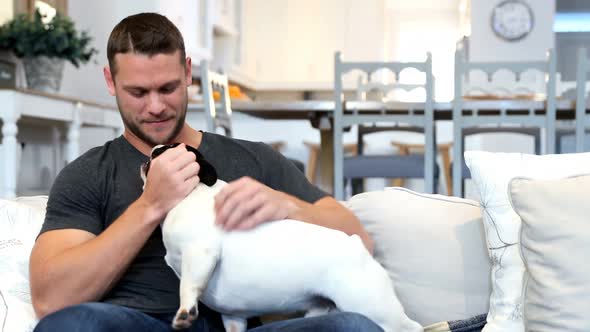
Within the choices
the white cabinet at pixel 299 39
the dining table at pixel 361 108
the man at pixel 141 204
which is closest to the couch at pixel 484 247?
the man at pixel 141 204

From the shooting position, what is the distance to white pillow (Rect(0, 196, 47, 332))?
4.57 feet

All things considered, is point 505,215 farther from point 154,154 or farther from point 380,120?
point 380,120

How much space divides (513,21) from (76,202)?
19.9 feet

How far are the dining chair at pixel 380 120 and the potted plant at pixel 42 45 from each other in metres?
1.26

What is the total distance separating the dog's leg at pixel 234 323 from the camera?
1.35 metres

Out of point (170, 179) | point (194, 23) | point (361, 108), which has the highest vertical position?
point (194, 23)

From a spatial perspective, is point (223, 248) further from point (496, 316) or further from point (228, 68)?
point (228, 68)

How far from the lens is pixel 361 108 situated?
3914 millimetres

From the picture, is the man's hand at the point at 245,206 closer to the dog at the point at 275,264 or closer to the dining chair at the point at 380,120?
the dog at the point at 275,264

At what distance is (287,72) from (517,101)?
4661 millimetres

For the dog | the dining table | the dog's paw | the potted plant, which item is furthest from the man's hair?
the potted plant

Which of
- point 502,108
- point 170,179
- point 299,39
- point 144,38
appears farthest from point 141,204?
point 299,39

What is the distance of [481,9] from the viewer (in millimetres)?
6957

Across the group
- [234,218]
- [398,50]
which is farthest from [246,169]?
[398,50]
